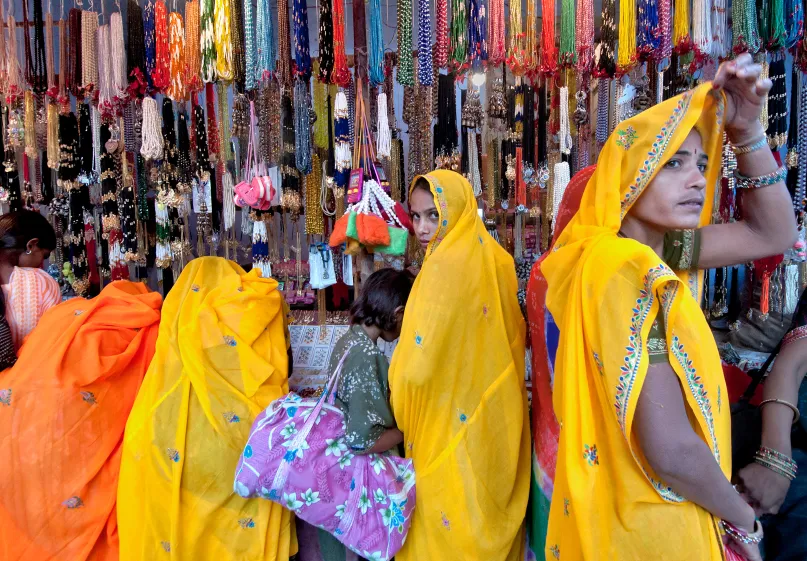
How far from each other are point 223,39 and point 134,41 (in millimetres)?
607

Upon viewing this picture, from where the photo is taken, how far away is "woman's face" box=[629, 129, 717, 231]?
107 cm

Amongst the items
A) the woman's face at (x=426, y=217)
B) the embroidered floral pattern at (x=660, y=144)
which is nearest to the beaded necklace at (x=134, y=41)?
the woman's face at (x=426, y=217)

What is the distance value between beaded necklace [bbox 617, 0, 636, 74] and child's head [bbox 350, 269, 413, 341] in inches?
61.1

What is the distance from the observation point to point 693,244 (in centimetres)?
123

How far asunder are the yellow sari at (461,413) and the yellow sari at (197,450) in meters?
0.54

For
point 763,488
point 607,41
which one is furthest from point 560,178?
point 763,488

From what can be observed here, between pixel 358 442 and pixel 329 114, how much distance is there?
178 centimetres

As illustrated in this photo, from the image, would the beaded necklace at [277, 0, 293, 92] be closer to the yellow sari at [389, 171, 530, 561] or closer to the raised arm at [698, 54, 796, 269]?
the yellow sari at [389, 171, 530, 561]

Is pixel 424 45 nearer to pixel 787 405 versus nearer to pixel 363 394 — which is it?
pixel 363 394

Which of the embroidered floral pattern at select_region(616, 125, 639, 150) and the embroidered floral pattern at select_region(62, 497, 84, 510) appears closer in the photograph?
the embroidered floral pattern at select_region(616, 125, 639, 150)

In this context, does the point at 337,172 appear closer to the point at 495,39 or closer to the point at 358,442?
the point at 495,39

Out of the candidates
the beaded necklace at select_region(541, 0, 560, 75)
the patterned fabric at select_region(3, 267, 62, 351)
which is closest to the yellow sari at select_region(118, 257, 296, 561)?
the patterned fabric at select_region(3, 267, 62, 351)

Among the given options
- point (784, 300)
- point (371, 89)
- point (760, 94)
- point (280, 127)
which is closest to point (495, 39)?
point (371, 89)

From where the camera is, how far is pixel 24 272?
209 cm
